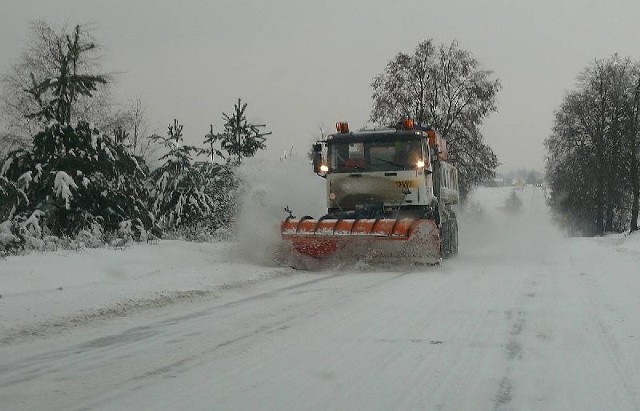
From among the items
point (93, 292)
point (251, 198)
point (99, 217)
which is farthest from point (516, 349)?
point (99, 217)

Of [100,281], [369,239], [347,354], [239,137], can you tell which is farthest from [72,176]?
[239,137]

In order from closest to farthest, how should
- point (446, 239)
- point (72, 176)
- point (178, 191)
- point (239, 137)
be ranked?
point (72, 176) < point (446, 239) < point (178, 191) < point (239, 137)

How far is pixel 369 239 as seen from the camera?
11.9 metres

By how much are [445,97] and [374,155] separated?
25599 mm

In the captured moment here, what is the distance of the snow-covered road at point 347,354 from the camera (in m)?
3.86

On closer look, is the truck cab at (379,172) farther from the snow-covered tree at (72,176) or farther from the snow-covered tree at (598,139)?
the snow-covered tree at (598,139)

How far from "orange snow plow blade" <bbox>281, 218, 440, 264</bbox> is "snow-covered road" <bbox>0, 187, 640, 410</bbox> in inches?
121

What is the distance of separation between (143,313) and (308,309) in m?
1.80

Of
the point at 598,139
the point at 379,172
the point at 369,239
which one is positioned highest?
the point at 598,139

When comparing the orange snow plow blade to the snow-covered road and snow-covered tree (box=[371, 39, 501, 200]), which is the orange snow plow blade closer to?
the snow-covered road

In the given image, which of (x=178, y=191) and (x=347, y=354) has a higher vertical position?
(x=178, y=191)

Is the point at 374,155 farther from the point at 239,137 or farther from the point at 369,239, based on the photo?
the point at 239,137

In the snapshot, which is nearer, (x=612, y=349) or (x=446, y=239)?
(x=612, y=349)

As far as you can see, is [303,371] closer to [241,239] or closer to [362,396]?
[362,396]
